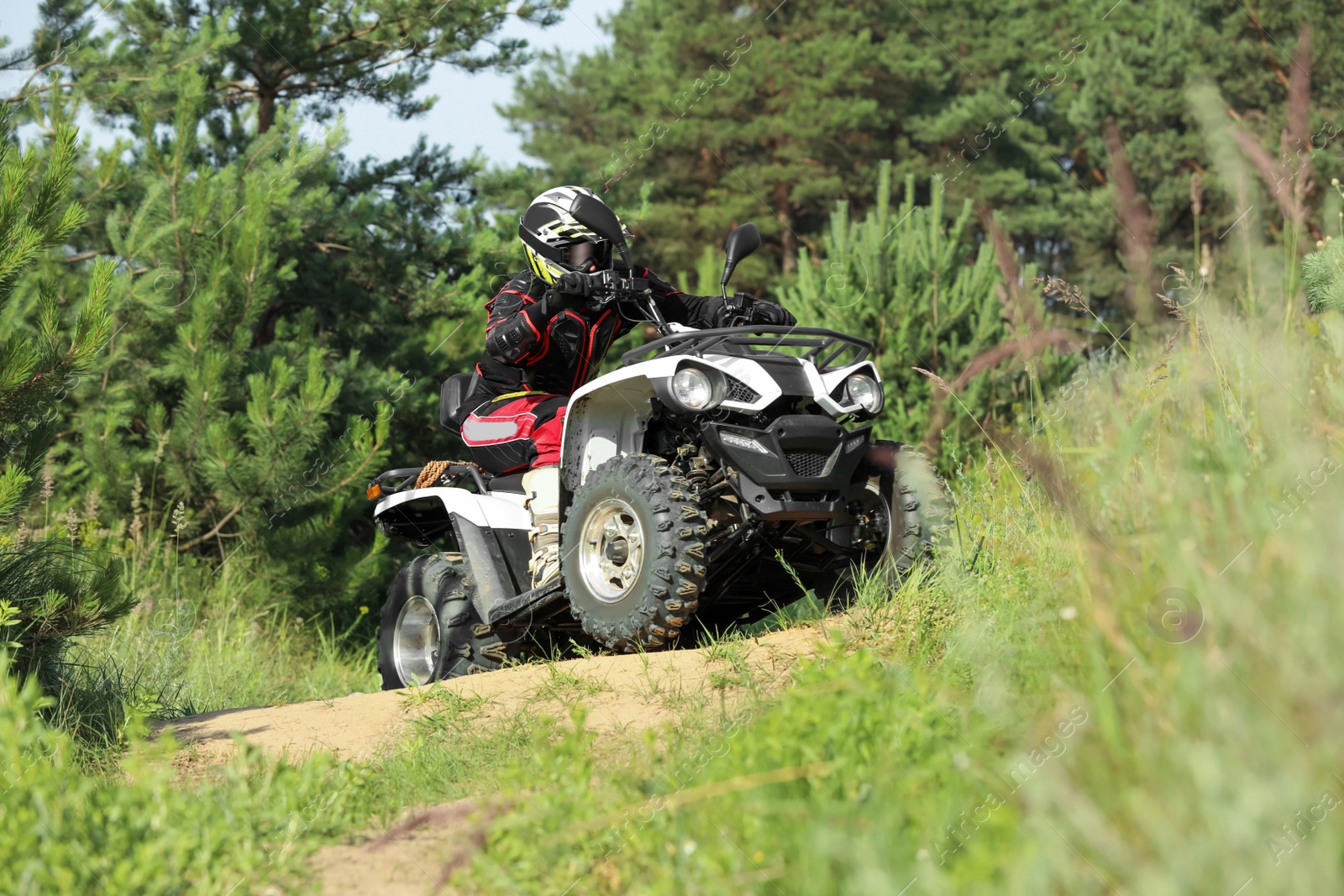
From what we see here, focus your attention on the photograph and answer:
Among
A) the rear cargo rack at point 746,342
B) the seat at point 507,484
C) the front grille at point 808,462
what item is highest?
the rear cargo rack at point 746,342

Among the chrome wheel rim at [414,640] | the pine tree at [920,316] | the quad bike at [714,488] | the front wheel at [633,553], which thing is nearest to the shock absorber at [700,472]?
the quad bike at [714,488]

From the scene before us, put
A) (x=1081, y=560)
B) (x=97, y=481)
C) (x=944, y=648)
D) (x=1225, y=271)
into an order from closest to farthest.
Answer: (x=1081, y=560)
(x=944, y=648)
(x=97, y=481)
(x=1225, y=271)

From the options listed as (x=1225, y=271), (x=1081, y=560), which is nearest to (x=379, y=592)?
(x=1081, y=560)

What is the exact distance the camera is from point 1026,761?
2.12 metres

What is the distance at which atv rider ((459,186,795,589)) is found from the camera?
523 centimetres

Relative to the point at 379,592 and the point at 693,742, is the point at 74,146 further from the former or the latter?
the point at 379,592

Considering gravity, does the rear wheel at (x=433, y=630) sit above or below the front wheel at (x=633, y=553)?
below

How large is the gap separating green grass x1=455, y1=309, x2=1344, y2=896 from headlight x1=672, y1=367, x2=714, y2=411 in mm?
1275

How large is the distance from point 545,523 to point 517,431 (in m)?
0.48

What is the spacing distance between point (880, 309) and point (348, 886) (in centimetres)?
733

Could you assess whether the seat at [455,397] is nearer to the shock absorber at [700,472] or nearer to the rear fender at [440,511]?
the rear fender at [440,511]

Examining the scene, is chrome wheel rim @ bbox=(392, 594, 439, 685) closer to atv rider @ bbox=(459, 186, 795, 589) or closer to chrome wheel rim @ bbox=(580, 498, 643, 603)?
atv rider @ bbox=(459, 186, 795, 589)

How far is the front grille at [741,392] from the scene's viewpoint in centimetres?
450

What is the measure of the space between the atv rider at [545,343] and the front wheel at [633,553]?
424 mm
